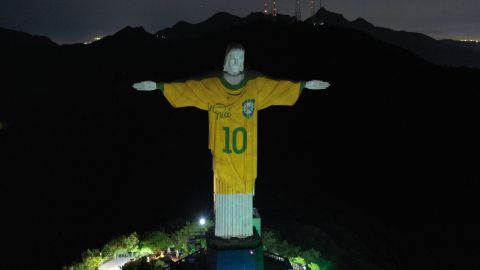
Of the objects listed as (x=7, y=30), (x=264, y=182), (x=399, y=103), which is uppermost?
(x=7, y=30)

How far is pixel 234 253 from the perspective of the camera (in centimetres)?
654

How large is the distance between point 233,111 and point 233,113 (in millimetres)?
31

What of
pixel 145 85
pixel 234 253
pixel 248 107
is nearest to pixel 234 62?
pixel 248 107

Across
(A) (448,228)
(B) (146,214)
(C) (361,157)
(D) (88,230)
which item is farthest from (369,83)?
(D) (88,230)

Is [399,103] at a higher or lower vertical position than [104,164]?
higher

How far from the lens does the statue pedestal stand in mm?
6508

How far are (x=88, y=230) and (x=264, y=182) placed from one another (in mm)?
10585

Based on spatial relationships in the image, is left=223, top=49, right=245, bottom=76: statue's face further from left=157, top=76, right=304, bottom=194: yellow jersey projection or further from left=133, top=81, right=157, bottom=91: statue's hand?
left=133, top=81, right=157, bottom=91: statue's hand

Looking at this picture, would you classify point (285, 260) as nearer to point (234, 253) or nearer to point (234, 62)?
point (234, 253)

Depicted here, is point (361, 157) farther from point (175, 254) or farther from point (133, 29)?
point (133, 29)

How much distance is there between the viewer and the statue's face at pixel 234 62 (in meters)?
5.79

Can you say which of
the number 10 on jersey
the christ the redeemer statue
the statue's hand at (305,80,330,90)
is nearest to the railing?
the christ the redeemer statue

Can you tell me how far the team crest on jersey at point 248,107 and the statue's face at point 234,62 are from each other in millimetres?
479

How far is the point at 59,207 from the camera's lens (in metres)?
23.5
